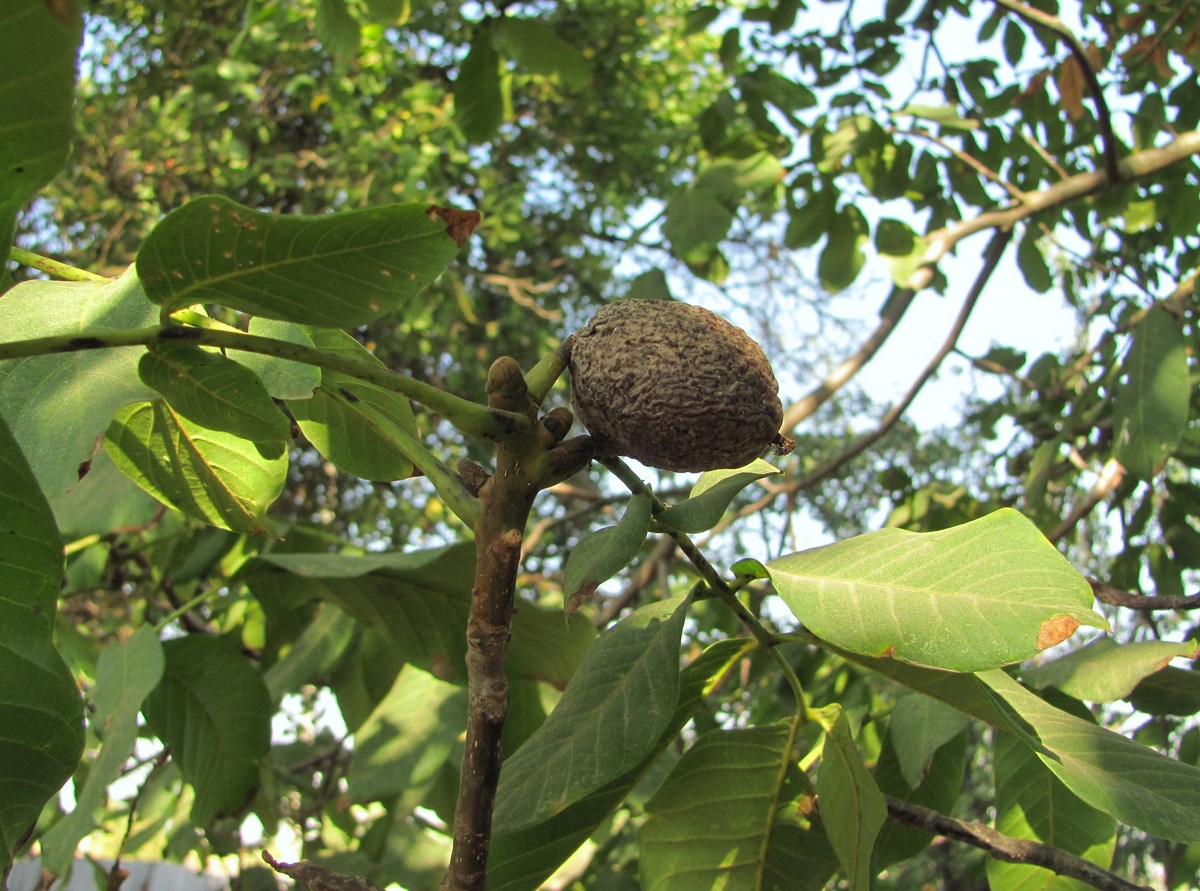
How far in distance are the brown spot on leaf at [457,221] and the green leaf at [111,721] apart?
0.65 metres

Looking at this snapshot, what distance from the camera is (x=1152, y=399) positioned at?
4.79 feet

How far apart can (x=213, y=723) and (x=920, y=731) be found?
84cm

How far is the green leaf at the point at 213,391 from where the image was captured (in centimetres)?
61

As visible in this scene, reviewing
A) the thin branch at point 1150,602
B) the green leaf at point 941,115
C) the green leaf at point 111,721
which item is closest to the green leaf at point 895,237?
the green leaf at point 941,115

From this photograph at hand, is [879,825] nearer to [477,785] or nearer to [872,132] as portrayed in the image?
[477,785]

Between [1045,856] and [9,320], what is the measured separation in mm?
829

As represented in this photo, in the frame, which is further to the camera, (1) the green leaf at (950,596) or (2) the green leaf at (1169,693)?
(2) the green leaf at (1169,693)

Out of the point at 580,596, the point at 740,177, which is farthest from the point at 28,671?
the point at 740,177

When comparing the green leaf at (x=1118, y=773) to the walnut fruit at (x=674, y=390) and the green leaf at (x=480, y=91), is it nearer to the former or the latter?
the walnut fruit at (x=674, y=390)

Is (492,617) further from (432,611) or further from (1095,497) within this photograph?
(1095,497)

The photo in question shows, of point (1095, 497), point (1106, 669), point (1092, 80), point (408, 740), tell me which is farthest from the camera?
point (1092, 80)

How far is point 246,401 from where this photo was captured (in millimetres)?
648

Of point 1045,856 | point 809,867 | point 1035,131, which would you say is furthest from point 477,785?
point 1035,131

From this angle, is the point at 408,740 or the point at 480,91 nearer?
the point at 408,740
